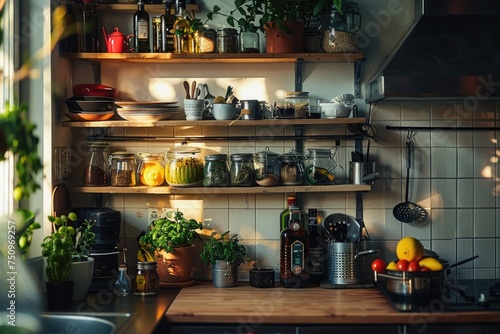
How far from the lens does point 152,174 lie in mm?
3188

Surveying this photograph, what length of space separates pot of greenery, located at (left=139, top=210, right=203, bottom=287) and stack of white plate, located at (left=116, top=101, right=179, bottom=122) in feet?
1.53

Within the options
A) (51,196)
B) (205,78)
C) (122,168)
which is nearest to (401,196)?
(205,78)

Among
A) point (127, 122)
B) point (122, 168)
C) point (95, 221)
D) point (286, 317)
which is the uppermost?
point (127, 122)

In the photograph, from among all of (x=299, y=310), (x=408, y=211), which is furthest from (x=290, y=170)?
(x=299, y=310)

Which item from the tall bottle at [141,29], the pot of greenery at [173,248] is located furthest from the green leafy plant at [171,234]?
the tall bottle at [141,29]

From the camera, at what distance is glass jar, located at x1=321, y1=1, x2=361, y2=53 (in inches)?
122

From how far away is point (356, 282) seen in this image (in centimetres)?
309

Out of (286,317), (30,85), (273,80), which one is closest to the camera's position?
(286,317)

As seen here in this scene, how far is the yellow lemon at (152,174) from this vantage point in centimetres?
319

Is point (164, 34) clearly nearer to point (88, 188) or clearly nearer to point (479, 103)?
point (88, 188)

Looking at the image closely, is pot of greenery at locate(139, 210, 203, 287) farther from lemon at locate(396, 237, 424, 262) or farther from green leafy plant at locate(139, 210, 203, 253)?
lemon at locate(396, 237, 424, 262)

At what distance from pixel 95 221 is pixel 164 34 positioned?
907 millimetres

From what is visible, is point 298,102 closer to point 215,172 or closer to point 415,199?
point 215,172

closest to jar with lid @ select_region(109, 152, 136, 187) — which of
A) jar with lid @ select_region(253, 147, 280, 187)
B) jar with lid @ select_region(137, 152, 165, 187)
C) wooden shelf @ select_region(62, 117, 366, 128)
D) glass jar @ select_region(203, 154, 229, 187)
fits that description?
jar with lid @ select_region(137, 152, 165, 187)
